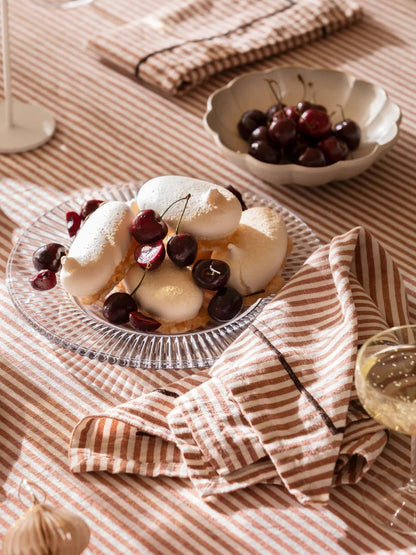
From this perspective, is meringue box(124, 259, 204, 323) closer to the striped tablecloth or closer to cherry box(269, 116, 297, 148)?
the striped tablecloth

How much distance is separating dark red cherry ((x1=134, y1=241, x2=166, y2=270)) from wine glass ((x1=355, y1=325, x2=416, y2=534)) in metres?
0.25

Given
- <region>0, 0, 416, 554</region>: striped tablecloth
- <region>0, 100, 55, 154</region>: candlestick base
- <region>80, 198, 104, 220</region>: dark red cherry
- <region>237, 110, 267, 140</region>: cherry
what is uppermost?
<region>237, 110, 267, 140</region>: cherry

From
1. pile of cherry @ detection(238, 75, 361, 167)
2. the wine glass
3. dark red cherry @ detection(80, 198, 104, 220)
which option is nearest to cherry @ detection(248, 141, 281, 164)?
pile of cherry @ detection(238, 75, 361, 167)

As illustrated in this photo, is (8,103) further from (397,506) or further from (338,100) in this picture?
(397,506)

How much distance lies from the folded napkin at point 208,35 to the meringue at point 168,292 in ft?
1.85

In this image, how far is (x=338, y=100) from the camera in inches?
50.9

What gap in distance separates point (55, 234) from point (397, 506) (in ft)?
1.66

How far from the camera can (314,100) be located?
4.28 ft

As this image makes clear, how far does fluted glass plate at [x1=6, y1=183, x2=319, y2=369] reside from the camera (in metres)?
0.87

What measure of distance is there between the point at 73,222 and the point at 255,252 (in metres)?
0.22

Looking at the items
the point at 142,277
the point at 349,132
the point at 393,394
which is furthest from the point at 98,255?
the point at 349,132

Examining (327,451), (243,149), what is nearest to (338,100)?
(243,149)

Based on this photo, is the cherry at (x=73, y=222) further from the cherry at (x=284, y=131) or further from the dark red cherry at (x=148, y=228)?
the cherry at (x=284, y=131)

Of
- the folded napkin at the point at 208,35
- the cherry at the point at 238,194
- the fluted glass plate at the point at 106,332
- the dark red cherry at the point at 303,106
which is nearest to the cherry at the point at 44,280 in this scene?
the fluted glass plate at the point at 106,332
